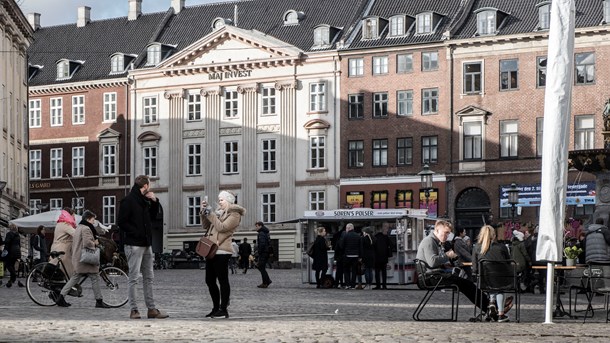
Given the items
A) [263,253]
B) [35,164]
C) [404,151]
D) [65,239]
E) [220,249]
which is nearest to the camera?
[220,249]

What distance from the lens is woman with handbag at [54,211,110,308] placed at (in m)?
24.1

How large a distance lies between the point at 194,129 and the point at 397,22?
Result: 570 inches

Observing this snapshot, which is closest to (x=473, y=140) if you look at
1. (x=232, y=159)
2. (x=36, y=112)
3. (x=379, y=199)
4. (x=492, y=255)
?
(x=379, y=199)

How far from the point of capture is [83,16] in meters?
90.5

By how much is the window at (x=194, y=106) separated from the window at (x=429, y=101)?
14862 mm

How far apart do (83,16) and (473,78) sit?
2825cm

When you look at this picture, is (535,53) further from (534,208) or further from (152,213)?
(152,213)

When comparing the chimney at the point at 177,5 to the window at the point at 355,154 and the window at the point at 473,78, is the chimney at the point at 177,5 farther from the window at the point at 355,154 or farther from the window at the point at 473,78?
the window at the point at 473,78

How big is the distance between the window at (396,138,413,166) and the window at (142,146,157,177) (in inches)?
639

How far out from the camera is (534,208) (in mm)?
69125

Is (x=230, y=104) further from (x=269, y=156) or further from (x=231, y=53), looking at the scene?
(x=269, y=156)

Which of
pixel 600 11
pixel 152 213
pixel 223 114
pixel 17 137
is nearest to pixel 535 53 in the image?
pixel 600 11

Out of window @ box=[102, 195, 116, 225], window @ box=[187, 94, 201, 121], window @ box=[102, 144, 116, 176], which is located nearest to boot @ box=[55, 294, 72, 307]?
window @ box=[187, 94, 201, 121]

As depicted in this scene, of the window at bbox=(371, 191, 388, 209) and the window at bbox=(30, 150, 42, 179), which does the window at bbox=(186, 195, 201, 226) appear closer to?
the window at bbox=(30, 150, 42, 179)
